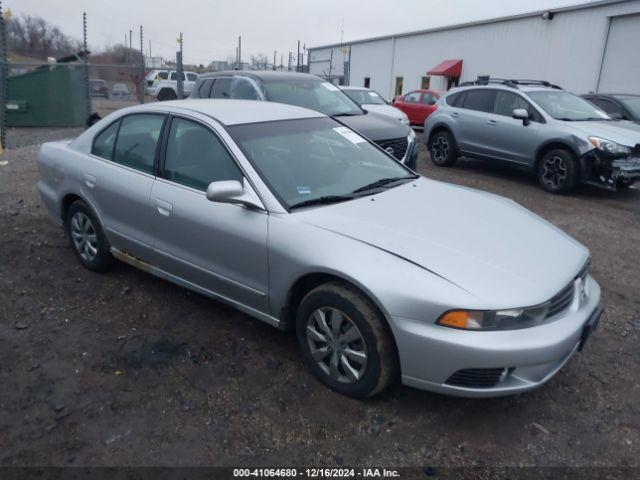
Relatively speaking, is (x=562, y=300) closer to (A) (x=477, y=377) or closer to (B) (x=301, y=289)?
(A) (x=477, y=377)

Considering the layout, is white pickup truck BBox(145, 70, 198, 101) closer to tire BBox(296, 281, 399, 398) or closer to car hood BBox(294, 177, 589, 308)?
car hood BBox(294, 177, 589, 308)

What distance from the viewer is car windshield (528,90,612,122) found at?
851cm

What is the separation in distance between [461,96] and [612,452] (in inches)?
336

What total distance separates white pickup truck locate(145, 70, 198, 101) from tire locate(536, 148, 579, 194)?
1754 centimetres

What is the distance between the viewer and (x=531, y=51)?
21734 mm

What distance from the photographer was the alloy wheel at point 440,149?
1034cm

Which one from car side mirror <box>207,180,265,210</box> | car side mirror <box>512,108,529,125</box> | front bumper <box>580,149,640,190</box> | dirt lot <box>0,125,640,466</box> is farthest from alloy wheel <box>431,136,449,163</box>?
car side mirror <box>207,180,265,210</box>

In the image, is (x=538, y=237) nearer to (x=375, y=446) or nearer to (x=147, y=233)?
(x=375, y=446)

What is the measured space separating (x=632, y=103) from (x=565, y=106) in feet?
9.69

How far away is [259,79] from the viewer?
26.0 feet

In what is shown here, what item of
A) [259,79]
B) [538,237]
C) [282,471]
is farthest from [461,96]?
[282,471]

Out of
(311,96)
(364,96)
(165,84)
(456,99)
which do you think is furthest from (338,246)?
(165,84)

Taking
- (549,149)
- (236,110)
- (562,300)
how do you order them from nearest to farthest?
1. (562,300)
2. (236,110)
3. (549,149)

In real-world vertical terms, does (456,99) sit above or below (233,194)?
above
